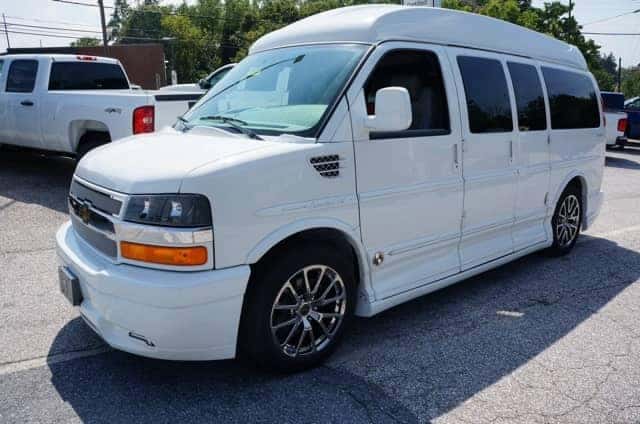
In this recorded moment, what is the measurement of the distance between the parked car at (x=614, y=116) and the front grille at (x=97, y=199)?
52.2 ft

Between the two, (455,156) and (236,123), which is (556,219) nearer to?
(455,156)

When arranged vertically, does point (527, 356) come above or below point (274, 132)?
below

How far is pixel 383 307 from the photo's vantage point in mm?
3861

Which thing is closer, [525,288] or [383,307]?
[383,307]

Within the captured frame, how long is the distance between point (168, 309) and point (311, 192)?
41.3 inches

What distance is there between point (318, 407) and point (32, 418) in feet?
4.97

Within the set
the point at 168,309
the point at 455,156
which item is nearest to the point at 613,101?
the point at 455,156

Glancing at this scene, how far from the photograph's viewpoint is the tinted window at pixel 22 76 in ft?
29.3

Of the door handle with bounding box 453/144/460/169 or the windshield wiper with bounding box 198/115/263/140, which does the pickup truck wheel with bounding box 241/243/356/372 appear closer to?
the windshield wiper with bounding box 198/115/263/140

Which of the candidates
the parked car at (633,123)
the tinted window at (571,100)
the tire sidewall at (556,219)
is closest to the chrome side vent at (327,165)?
the tinted window at (571,100)

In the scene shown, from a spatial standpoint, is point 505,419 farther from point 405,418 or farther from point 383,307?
point 383,307

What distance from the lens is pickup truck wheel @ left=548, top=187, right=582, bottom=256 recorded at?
602 centimetres

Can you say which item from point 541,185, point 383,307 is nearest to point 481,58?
point 541,185

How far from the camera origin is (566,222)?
6188mm
